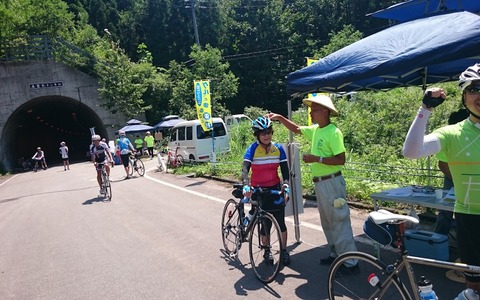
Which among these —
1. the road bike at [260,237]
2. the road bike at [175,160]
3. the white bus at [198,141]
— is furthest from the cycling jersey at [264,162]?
the road bike at [175,160]

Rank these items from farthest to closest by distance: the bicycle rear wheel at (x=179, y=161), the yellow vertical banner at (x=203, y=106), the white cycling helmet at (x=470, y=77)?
the bicycle rear wheel at (x=179, y=161)
the yellow vertical banner at (x=203, y=106)
the white cycling helmet at (x=470, y=77)

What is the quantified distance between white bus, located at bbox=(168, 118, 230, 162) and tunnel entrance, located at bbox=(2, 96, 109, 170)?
53.3ft

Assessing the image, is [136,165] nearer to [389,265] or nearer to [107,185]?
[107,185]

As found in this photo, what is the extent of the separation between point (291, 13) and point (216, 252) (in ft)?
151

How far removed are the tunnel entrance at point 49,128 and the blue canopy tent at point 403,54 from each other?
2877 centimetres

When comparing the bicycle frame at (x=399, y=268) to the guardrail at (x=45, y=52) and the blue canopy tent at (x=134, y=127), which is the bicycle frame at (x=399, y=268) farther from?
the guardrail at (x=45, y=52)

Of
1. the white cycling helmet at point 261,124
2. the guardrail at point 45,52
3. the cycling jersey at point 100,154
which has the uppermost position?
the guardrail at point 45,52

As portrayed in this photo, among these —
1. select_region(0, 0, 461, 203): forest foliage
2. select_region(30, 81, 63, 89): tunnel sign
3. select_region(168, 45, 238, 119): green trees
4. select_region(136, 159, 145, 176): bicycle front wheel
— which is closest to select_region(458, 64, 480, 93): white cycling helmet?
select_region(0, 0, 461, 203): forest foliage

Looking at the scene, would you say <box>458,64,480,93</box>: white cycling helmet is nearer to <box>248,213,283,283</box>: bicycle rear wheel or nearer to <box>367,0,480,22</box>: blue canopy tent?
A: <box>248,213,283,283</box>: bicycle rear wheel

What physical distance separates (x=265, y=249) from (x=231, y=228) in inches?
30.3

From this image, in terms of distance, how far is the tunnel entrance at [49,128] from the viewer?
101ft

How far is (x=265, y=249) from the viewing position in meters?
4.69

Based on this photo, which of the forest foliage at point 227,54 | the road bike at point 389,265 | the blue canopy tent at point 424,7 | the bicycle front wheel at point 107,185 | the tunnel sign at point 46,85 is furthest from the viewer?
the tunnel sign at point 46,85

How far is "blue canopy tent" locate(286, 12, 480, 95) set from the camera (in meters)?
3.65
